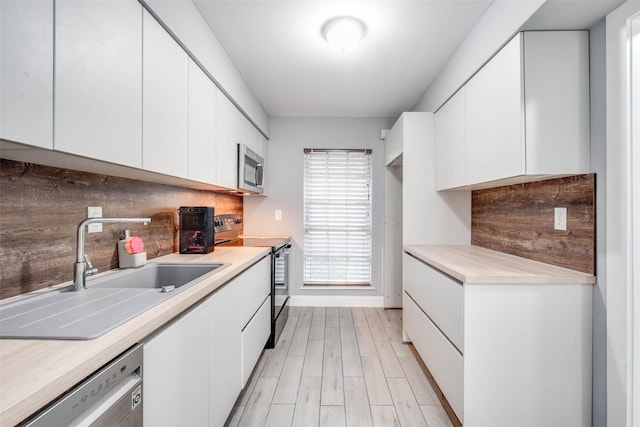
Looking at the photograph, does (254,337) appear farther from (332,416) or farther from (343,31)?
(343,31)

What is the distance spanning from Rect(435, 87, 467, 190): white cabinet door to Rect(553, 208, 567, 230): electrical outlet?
0.57m

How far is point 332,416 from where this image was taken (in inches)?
66.3

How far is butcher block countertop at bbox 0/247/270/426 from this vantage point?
1.68 ft

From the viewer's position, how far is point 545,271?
4.89ft

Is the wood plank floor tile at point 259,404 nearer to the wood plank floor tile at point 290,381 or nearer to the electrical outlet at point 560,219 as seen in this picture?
the wood plank floor tile at point 290,381

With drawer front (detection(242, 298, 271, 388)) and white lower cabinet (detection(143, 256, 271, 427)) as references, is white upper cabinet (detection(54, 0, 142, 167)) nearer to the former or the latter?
white lower cabinet (detection(143, 256, 271, 427))

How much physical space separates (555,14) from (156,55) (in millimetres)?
→ 1835

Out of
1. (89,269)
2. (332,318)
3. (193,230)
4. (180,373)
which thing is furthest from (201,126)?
(332,318)

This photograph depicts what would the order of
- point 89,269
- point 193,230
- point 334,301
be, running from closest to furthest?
point 89,269
point 193,230
point 334,301

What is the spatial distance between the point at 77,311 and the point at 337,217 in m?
2.93

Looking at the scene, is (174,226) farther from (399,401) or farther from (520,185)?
(520,185)

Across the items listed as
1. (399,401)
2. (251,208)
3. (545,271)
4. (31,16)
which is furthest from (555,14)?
(251,208)

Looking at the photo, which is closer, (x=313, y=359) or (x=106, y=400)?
(x=106, y=400)

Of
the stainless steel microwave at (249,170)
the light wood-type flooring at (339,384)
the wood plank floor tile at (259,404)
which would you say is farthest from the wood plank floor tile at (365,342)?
the stainless steel microwave at (249,170)
